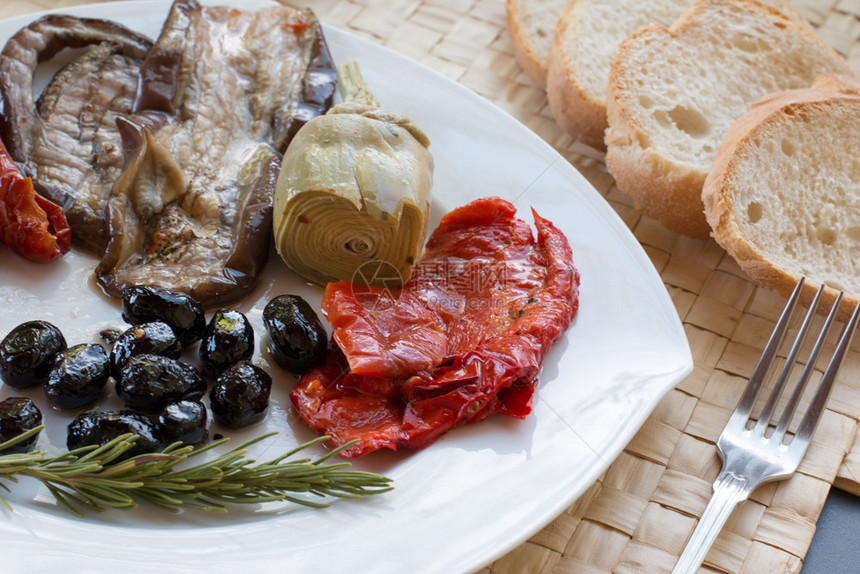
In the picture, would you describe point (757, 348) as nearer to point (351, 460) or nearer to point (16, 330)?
point (351, 460)

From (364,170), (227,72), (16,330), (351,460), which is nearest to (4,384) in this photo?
(16,330)

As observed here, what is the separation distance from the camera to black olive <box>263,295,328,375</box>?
8.16ft

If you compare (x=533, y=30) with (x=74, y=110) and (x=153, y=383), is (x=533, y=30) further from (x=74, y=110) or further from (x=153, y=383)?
(x=153, y=383)

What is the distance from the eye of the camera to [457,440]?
7.75 ft

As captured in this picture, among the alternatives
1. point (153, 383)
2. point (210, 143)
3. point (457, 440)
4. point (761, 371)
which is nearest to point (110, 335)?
point (153, 383)

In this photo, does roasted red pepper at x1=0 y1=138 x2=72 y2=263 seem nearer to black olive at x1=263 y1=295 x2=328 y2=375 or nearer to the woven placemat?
black olive at x1=263 y1=295 x2=328 y2=375

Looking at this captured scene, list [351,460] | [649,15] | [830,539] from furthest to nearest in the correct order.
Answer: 1. [649,15]
2. [830,539]
3. [351,460]

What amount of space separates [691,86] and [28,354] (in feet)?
9.78

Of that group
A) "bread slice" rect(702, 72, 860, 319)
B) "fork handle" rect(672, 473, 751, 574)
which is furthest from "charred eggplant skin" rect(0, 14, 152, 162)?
"fork handle" rect(672, 473, 751, 574)

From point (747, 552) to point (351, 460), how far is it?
123 centimetres

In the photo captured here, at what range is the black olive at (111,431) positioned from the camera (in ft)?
7.13

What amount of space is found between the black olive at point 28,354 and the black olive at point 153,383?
0.80ft

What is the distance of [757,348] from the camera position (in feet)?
10.0

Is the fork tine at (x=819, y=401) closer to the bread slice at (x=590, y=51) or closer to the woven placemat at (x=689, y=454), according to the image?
the woven placemat at (x=689, y=454)
